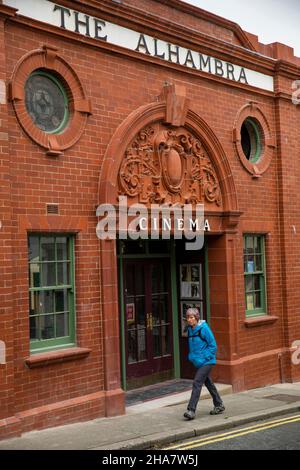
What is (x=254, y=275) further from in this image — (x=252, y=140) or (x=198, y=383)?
(x=198, y=383)

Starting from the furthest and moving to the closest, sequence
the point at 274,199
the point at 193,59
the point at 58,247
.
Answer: the point at 274,199
the point at 193,59
the point at 58,247

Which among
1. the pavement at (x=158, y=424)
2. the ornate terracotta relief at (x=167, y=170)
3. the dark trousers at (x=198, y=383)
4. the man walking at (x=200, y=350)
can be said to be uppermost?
the ornate terracotta relief at (x=167, y=170)

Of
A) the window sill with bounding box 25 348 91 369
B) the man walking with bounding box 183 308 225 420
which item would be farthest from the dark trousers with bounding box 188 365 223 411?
the window sill with bounding box 25 348 91 369

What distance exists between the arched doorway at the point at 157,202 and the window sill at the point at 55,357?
1.70 ft

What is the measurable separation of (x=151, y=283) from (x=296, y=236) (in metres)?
3.69

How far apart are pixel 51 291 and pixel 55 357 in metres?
0.95

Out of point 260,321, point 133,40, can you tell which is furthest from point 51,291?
point 260,321

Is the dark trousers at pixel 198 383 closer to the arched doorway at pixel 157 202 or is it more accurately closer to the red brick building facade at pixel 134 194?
the red brick building facade at pixel 134 194

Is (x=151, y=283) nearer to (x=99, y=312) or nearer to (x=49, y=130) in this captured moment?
(x=99, y=312)

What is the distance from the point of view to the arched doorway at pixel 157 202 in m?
9.48

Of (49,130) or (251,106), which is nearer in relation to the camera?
(49,130)

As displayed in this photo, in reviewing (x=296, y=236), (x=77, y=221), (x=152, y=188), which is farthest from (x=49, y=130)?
(x=296, y=236)

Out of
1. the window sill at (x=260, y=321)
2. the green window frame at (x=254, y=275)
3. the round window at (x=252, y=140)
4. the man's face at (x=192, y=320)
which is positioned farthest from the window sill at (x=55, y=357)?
the round window at (x=252, y=140)

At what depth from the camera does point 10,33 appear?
817 centimetres
